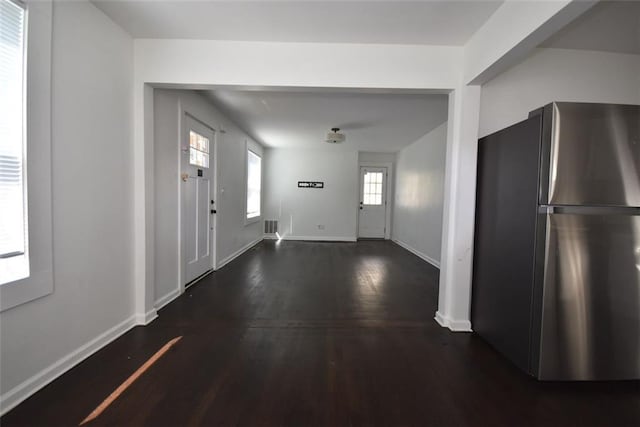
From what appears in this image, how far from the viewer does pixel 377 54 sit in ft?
7.80

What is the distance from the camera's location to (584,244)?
66.5 inches

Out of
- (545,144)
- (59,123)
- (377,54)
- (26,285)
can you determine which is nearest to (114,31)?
(59,123)

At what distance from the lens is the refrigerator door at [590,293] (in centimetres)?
168

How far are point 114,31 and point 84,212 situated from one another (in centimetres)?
149

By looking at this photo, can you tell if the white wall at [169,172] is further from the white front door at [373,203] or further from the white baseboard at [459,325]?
the white front door at [373,203]

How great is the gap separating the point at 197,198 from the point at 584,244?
12.6 ft

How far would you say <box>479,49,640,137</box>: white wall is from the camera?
2.52 metres

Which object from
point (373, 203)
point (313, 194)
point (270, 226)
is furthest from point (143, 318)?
point (373, 203)

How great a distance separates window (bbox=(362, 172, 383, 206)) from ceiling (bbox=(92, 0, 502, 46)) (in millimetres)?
5413

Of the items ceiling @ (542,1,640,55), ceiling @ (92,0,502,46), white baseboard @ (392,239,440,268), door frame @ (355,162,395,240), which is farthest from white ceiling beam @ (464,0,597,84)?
door frame @ (355,162,395,240)

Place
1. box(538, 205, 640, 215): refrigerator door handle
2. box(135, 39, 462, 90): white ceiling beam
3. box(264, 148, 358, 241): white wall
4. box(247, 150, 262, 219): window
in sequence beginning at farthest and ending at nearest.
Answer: box(264, 148, 358, 241): white wall
box(247, 150, 262, 219): window
box(135, 39, 462, 90): white ceiling beam
box(538, 205, 640, 215): refrigerator door handle

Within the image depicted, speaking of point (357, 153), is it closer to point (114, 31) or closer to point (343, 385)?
point (114, 31)

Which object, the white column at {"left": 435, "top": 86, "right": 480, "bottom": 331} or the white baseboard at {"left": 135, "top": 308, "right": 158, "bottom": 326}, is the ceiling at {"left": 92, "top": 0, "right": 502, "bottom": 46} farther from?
the white baseboard at {"left": 135, "top": 308, "right": 158, "bottom": 326}

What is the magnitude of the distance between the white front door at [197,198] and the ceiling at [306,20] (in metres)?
1.15
